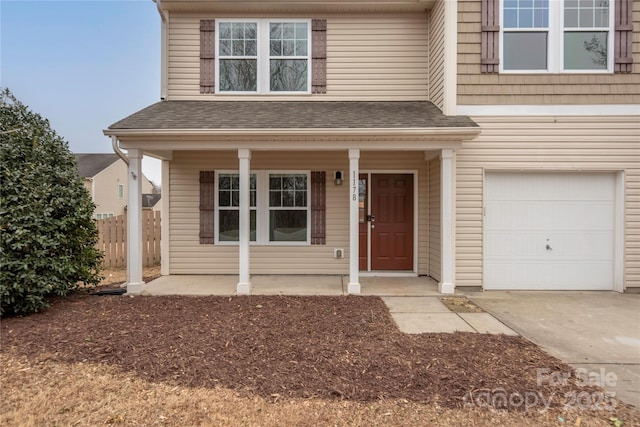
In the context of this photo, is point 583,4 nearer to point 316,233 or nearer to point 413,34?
point 413,34

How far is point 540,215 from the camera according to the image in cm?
610

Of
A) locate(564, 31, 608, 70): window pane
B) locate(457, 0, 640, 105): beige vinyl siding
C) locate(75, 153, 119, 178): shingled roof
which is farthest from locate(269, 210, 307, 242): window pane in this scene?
locate(75, 153, 119, 178): shingled roof

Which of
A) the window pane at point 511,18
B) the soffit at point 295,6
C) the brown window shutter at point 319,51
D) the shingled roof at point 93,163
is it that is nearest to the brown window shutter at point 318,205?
the brown window shutter at point 319,51

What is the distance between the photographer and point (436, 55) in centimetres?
648

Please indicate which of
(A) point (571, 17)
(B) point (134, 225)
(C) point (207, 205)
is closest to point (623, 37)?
Answer: (A) point (571, 17)

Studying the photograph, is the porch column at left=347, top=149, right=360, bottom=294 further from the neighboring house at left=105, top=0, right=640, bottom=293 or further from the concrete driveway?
the concrete driveway

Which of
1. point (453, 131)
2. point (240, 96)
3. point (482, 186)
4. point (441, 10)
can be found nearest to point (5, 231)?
point (240, 96)

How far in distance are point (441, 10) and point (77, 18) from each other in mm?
11982

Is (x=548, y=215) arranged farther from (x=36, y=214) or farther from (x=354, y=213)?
(x=36, y=214)

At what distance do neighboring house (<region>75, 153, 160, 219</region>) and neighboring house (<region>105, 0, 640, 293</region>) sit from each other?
15730mm

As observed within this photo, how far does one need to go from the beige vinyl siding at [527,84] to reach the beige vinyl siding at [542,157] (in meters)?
0.34

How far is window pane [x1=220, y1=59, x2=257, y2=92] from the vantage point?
23.4 feet

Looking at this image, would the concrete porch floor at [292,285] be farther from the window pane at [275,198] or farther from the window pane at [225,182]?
the window pane at [225,182]

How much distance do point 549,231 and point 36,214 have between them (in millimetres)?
7921
